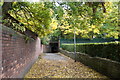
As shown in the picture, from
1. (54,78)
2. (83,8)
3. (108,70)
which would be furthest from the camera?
(108,70)

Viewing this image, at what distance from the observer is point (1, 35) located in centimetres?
257

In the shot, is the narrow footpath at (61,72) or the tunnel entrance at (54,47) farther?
the tunnel entrance at (54,47)

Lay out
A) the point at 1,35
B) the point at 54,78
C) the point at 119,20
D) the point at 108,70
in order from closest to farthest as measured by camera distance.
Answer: the point at 1,35 → the point at 54,78 → the point at 108,70 → the point at 119,20

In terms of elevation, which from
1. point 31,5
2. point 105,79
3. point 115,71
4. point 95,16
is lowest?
point 105,79

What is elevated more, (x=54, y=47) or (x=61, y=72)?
(x=61, y=72)

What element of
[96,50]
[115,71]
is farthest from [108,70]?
[96,50]

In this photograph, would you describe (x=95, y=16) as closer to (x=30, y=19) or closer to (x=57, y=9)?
(x=57, y=9)

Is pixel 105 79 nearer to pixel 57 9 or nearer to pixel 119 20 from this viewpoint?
pixel 57 9

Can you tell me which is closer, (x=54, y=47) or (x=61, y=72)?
(x=61, y=72)

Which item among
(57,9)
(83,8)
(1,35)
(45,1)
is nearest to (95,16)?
(83,8)

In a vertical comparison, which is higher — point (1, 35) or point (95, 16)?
point (95, 16)

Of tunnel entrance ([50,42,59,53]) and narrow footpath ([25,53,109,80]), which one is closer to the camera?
narrow footpath ([25,53,109,80])

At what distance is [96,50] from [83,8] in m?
3.63

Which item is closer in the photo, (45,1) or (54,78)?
(45,1)
